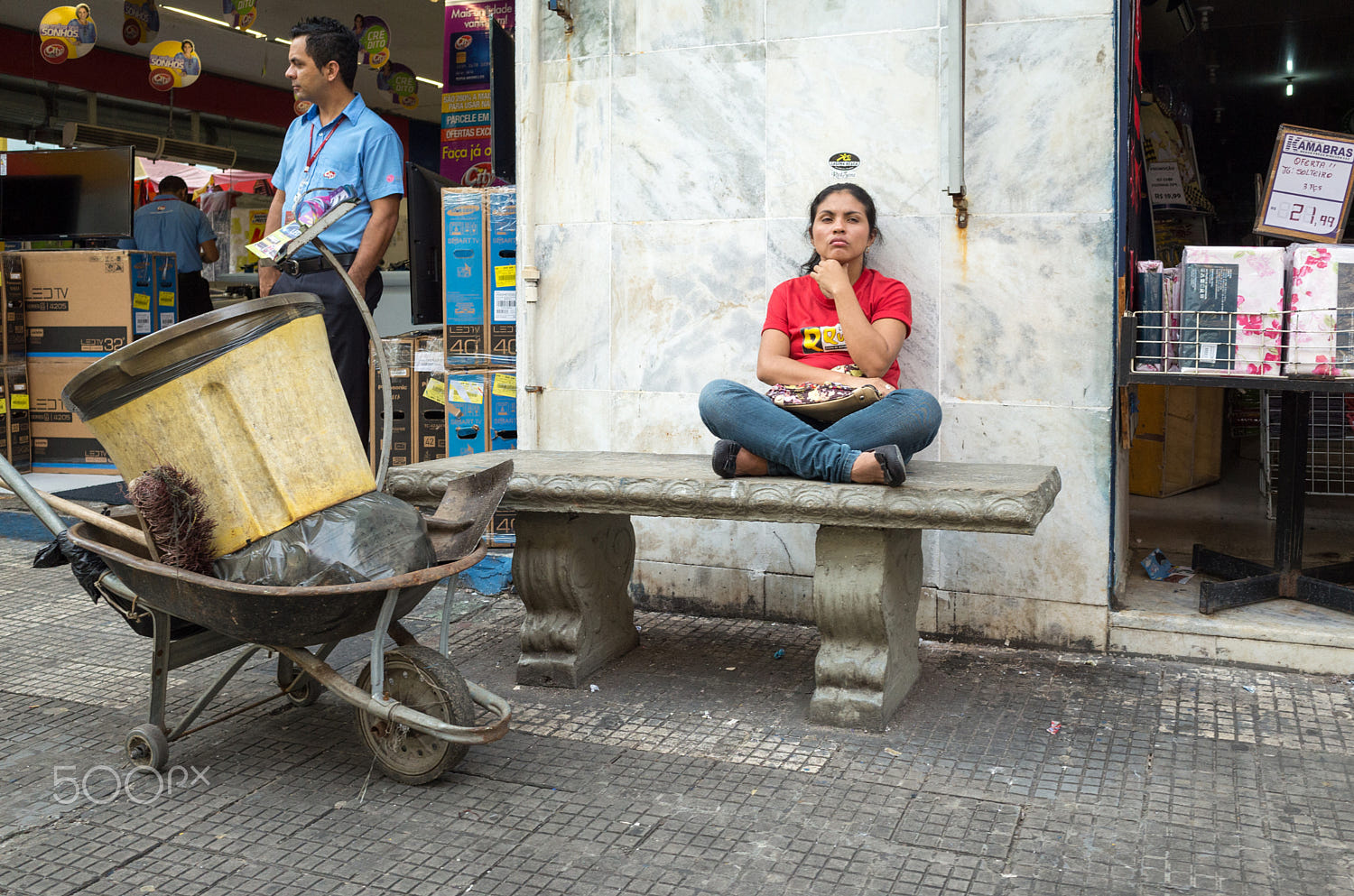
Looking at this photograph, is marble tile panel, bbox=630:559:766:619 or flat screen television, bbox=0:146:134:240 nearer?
marble tile panel, bbox=630:559:766:619

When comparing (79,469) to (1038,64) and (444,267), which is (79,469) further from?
(1038,64)

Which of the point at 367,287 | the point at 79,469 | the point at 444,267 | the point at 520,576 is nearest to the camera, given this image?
the point at 520,576

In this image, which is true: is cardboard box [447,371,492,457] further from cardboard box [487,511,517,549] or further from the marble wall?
the marble wall

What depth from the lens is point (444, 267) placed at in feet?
17.0

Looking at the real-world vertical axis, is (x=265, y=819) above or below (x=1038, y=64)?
below

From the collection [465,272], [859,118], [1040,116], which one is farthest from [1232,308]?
[465,272]

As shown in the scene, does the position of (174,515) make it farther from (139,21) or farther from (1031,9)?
(139,21)

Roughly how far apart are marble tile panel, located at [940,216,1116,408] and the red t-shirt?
14.2 inches

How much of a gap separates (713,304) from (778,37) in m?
1.03

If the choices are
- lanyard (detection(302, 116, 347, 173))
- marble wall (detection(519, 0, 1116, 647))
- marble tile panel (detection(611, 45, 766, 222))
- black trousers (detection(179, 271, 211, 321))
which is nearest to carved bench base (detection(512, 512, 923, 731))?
marble wall (detection(519, 0, 1116, 647))

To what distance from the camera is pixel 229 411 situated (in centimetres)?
279

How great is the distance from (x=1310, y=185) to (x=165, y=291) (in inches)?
257

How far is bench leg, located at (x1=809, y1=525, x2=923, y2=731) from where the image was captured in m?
3.34

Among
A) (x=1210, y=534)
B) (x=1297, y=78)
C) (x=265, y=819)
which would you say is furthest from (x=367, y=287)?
(x=1297, y=78)
